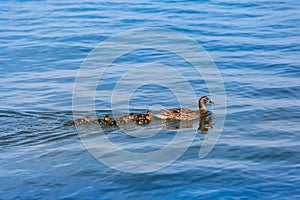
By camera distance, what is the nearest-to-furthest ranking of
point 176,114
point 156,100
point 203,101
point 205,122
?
point 176,114 → point 205,122 → point 203,101 → point 156,100

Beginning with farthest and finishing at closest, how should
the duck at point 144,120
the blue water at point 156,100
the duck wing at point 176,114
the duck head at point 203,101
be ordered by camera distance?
the duck head at point 203,101, the duck wing at point 176,114, the duck at point 144,120, the blue water at point 156,100

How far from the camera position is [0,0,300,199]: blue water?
967 centimetres

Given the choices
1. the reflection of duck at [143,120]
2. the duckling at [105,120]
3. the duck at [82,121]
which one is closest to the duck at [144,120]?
the reflection of duck at [143,120]

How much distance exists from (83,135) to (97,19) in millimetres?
10784

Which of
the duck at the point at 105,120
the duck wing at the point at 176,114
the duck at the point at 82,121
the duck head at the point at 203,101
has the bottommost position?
the duck at the point at 82,121

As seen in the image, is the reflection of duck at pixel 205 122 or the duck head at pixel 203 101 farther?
the duck head at pixel 203 101

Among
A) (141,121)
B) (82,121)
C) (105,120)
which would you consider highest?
(141,121)

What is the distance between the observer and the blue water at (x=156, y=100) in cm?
967

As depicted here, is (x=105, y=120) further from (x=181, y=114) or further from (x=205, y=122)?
(x=205, y=122)

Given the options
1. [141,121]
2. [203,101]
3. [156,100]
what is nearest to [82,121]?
[141,121]

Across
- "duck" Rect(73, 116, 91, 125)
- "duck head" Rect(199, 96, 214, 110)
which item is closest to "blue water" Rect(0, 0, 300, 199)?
"duck" Rect(73, 116, 91, 125)

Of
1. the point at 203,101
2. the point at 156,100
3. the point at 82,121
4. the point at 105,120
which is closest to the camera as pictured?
the point at 105,120

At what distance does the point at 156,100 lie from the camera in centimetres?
1373

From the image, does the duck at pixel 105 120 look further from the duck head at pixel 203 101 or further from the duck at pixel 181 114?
the duck head at pixel 203 101
